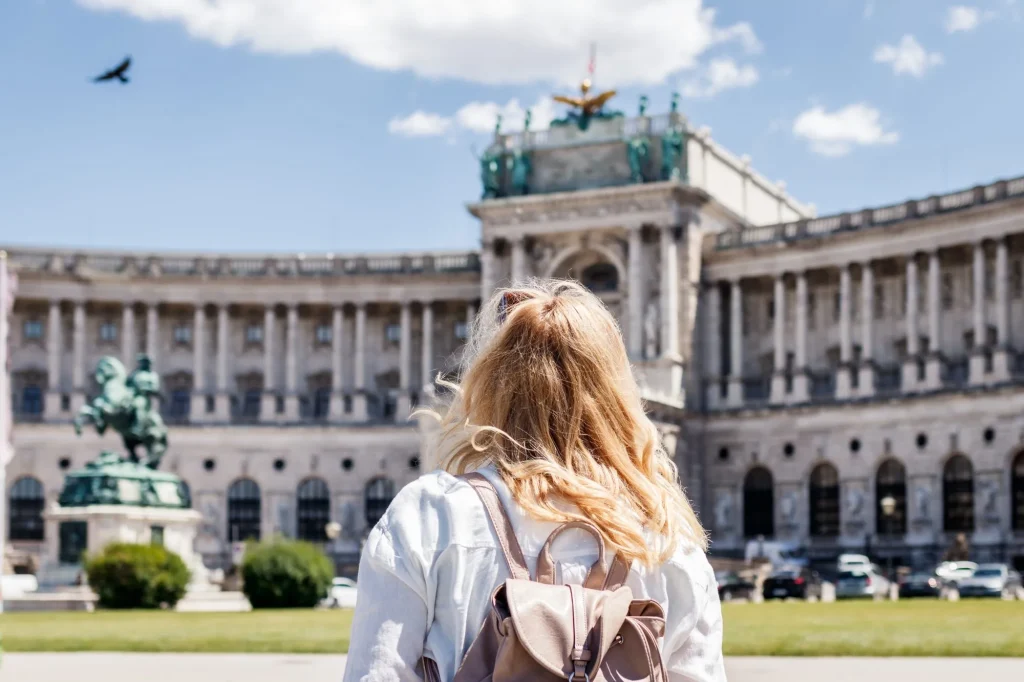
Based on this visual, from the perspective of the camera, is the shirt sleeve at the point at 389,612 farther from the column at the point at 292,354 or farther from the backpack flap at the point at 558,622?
the column at the point at 292,354

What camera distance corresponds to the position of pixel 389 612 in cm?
488

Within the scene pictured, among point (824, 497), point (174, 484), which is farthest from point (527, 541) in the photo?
point (824, 497)

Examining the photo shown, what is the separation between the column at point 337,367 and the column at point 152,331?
36.7 feet

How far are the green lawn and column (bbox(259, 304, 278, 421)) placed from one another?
53.8 meters

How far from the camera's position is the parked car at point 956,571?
61.8 m

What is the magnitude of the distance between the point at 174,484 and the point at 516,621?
4907 cm

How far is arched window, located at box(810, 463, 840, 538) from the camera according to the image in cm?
8431

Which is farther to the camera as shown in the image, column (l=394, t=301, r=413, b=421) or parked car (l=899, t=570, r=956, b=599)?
column (l=394, t=301, r=413, b=421)

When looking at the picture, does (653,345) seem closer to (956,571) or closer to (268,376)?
(268,376)

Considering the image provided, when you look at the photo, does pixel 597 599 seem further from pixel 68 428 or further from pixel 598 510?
pixel 68 428

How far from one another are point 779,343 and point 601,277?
38.0 feet

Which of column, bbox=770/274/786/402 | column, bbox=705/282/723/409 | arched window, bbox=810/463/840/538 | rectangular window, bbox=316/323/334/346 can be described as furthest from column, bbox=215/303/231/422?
arched window, bbox=810/463/840/538

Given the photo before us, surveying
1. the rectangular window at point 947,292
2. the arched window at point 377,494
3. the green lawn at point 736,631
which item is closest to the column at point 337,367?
the arched window at point 377,494

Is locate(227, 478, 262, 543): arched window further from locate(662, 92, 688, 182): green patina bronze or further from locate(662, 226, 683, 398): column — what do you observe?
locate(662, 92, 688, 182): green patina bronze
